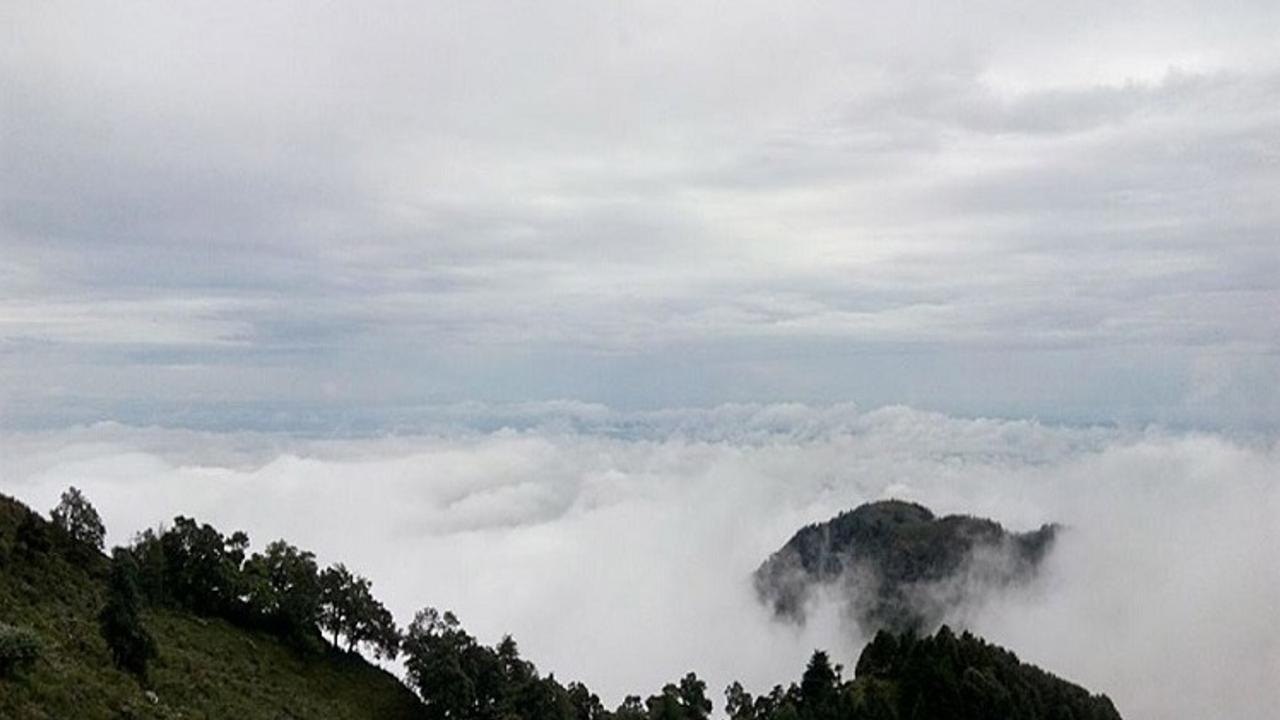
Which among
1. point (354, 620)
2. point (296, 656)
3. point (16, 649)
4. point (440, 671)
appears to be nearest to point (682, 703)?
point (440, 671)

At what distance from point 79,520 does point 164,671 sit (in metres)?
35.2

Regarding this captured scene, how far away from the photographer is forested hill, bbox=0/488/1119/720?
72.5 meters

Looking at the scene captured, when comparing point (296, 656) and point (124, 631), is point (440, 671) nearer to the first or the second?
point (296, 656)

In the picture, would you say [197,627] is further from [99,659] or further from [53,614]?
[99,659]

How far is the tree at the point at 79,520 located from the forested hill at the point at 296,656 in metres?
0.17

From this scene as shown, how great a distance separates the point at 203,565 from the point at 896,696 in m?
87.8

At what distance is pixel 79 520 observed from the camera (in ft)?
338

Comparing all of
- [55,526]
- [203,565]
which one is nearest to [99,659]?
[55,526]

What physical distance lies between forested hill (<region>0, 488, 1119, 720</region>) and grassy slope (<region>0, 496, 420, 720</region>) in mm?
219

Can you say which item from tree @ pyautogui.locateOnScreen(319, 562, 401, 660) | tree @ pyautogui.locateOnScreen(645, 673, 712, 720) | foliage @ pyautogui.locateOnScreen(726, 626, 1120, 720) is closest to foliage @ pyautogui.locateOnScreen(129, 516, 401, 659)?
tree @ pyautogui.locateOnScreen(319, 562, 401, 660)

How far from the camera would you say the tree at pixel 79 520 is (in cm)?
10206

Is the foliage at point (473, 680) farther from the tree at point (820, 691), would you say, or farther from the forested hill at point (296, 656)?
the tree at point (820, 691)

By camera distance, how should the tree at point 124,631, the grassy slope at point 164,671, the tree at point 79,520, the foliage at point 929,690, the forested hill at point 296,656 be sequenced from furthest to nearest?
the foliage at point 929,690
the tree at point 79,520
the forested hill at point 296,656
the tree at point 124,631
the grassy slope at point 164,671

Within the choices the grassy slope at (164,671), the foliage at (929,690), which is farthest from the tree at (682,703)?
the grassy slope at (164,671)
